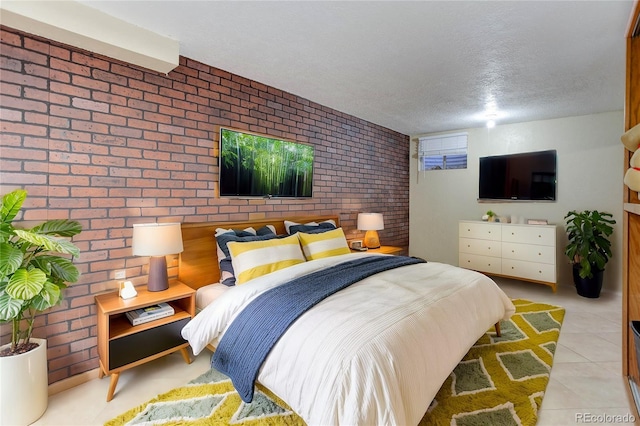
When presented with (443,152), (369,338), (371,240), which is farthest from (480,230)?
(369,338)

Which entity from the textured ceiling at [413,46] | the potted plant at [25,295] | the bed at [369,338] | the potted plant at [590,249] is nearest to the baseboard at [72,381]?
the potted plant at [25,295]

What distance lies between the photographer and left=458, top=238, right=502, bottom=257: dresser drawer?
4344mm

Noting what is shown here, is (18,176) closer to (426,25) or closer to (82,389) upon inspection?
(82,389)

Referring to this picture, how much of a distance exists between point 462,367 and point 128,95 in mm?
Result: 3165

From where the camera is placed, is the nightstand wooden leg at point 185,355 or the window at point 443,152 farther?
the window at point 443,152

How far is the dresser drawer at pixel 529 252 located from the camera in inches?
154

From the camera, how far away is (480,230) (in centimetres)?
448

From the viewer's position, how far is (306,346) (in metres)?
1.46

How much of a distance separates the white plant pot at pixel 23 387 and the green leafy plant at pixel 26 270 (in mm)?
94

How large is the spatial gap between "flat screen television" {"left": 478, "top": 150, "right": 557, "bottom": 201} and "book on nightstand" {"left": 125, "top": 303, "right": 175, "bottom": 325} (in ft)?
15.1

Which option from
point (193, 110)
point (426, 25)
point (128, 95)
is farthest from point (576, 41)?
point (128, 95)

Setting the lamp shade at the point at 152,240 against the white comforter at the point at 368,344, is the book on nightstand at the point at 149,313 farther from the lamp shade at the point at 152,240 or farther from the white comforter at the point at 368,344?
the lamp shade at the point at 152,240


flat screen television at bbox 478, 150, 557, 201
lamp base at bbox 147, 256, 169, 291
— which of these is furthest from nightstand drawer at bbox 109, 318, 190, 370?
flat screen television at bbox 478, 150, 557, 201

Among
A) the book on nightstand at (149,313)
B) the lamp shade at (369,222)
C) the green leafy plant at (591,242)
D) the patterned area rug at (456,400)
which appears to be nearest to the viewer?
the patterned area rug at (456,400)
